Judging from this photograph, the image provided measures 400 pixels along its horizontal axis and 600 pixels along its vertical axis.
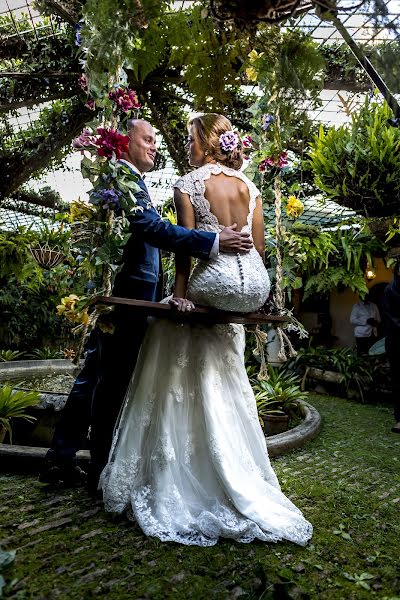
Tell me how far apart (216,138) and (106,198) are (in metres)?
0.66

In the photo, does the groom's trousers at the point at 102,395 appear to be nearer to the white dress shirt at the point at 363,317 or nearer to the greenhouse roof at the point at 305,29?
the greenhouse roof at the point at 305,29

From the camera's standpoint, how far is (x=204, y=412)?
2.47 meters

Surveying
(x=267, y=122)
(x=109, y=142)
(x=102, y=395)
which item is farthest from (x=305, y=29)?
(x=102, y=395)

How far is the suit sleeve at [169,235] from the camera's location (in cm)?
231

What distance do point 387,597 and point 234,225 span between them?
5.52 ft

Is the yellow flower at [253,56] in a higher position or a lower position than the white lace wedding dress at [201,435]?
higher

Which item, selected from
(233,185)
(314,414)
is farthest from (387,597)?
(314,414)

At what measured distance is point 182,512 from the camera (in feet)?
7.61

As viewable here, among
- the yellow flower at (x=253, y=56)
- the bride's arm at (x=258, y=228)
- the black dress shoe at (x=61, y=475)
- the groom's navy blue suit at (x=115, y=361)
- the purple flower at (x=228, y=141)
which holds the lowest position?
the black dress shoe at (x=61, y=475)

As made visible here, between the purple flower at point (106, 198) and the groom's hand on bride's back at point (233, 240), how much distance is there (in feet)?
1.73

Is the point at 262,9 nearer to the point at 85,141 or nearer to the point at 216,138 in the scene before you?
the point at 216,138

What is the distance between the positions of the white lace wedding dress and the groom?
0.32 feet

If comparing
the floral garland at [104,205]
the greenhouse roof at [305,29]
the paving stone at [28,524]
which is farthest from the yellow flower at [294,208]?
the paving stone at [28,524]

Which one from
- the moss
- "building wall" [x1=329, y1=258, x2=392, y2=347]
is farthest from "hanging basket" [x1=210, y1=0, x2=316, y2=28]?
"building wall" [x1=329, y1=258, x2=392, y2=347]
